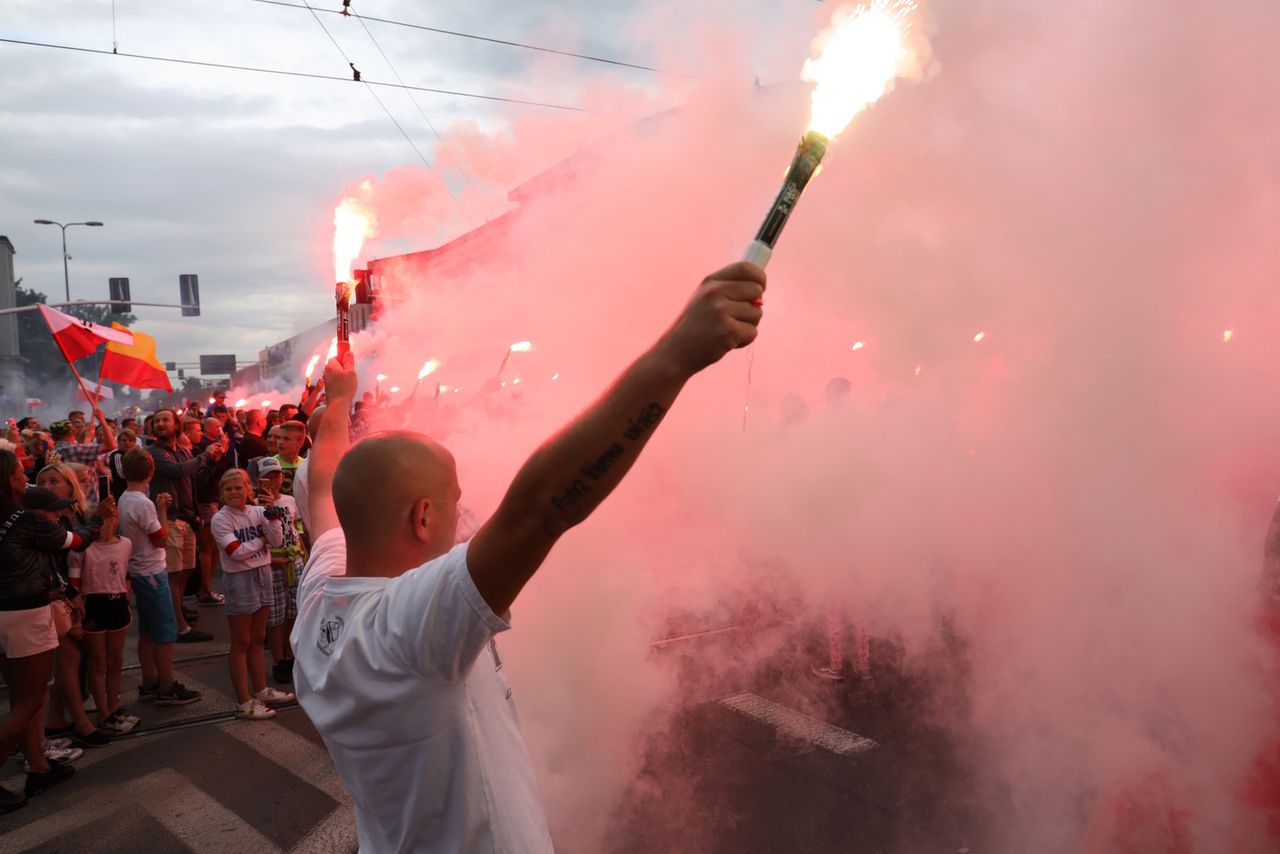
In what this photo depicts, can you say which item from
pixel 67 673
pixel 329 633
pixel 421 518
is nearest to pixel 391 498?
pixel 421 518

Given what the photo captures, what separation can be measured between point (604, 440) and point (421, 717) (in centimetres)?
56

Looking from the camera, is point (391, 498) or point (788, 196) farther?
point (391, 498)

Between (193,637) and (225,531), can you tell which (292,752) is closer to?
(225,531)

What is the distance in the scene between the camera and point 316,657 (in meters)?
1.49

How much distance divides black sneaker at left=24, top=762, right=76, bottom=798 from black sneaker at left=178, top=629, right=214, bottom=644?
8.55 ft

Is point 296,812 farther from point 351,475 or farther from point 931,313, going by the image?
point 931,313

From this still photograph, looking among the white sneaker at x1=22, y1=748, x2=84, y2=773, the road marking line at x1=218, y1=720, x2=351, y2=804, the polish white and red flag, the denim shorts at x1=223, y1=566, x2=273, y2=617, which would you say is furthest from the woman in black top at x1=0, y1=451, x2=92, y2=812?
the polish white and red flag

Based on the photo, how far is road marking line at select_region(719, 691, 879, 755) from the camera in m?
4.46

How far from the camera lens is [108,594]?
528 centimetres

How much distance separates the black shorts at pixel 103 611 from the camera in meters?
5.24

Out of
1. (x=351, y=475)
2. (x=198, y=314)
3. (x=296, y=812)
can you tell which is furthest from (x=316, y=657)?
(x=198, y=314)

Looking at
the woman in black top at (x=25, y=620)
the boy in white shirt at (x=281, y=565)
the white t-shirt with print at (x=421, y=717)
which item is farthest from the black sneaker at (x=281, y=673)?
the white t-shirt with print at (x=421, y=717)

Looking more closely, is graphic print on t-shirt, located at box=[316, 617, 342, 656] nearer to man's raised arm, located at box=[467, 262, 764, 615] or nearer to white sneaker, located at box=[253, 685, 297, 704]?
man's raised arm, located at box=[467, 262, 764, 615]

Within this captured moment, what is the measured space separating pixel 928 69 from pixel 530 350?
122 inches
